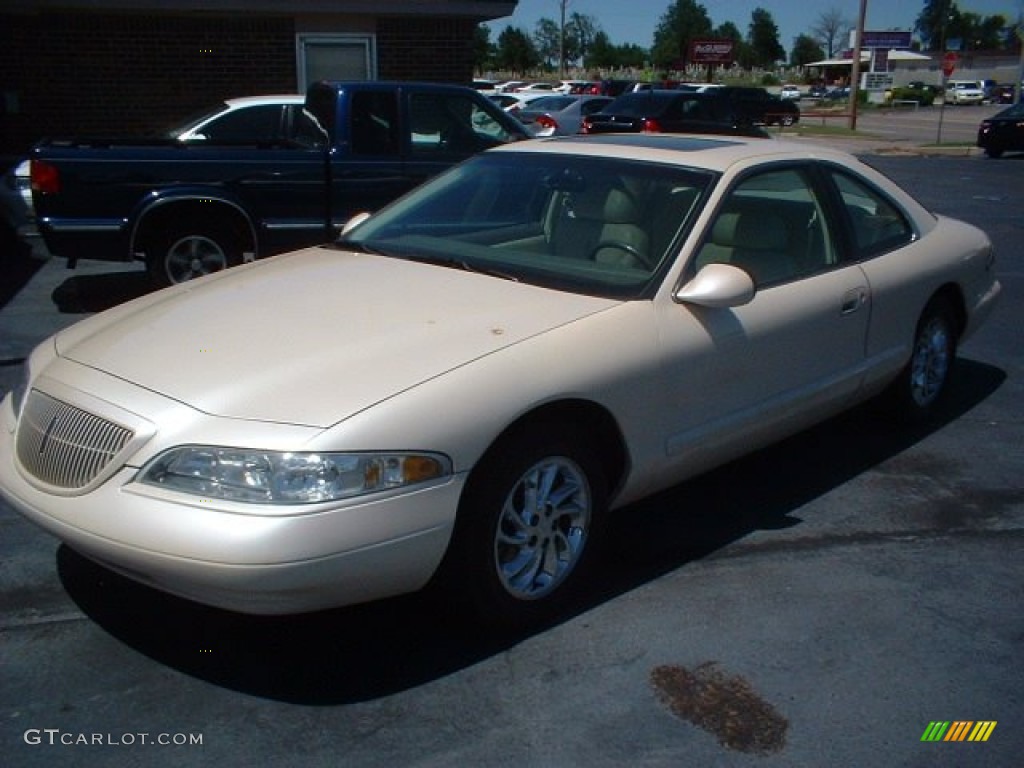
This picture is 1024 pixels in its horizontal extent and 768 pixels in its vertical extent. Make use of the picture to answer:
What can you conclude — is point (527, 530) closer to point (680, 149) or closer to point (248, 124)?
point (680, 149)

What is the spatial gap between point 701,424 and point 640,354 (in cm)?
48

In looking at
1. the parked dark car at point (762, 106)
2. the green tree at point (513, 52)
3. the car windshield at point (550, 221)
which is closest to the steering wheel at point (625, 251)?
the car windshield at point (550, 221)

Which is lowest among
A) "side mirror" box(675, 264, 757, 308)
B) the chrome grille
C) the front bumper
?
the front bumper

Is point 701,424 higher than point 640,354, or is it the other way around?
point 640,354

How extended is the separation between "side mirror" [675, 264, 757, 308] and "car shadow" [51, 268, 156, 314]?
543 centimetres

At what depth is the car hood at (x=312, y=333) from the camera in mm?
3238

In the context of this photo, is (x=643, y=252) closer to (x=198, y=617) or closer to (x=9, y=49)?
(x=198, y=617)

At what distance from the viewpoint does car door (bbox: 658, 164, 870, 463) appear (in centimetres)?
404

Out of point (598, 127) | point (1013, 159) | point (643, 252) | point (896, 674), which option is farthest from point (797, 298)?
point (1013, 159)

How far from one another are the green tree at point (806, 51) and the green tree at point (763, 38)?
14.9m

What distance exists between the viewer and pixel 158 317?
395 cm

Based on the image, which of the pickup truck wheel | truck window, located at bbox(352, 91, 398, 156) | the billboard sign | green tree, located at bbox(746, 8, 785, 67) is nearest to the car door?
truck window, located at bbox(352, 91, 398, 156)

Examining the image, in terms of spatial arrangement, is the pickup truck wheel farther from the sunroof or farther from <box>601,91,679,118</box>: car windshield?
<box>601,91,679,118</box>: car windshield

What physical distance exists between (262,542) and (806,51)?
5082 inches
